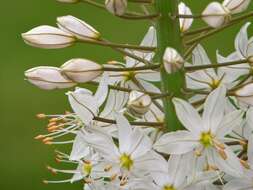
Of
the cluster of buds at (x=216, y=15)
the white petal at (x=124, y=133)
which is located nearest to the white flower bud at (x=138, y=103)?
the white petal at (x=124, y=133)

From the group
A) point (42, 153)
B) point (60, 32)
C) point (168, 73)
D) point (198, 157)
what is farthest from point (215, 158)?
point (42, 153)

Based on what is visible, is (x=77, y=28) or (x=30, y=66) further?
(x=30, y=66)

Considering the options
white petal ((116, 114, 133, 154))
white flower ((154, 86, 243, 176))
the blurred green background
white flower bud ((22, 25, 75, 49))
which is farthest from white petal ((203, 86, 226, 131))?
the blurred green background

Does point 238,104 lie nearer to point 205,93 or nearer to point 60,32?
point 205,93

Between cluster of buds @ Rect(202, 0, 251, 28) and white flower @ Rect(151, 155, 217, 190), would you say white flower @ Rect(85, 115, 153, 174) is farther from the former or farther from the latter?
cluster of buds @ Rect(202, 0, 251, 28)

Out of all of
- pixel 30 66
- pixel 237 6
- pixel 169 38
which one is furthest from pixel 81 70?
pixel 30 66

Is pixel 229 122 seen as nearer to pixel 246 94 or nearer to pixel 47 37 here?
pixel 246 94
